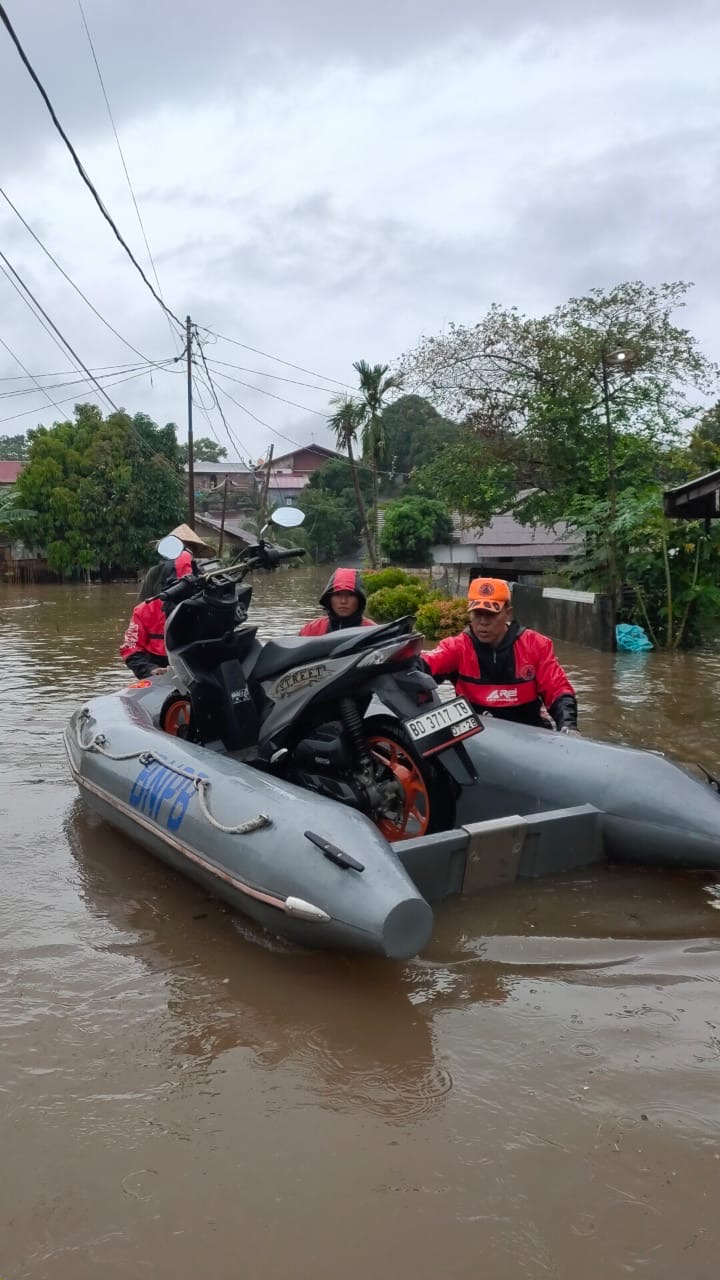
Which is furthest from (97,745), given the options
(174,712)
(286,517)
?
(286,517)

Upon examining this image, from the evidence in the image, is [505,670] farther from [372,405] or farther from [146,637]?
[372,405]

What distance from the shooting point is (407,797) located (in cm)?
452

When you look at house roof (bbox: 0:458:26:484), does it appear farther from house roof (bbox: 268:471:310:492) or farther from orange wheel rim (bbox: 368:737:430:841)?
orange wheel rim (bbox: 368:737:430:841)

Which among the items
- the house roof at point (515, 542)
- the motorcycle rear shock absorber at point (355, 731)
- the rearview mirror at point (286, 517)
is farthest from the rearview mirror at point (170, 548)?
the house roof at point (515, 542)

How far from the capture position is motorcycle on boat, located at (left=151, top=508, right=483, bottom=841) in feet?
14.2

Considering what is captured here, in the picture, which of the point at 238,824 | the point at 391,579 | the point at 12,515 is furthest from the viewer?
the point at 12,515

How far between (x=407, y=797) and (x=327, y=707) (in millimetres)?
543

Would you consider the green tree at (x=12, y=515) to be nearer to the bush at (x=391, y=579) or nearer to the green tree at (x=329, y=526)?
the green tree at (x=329, y=526)

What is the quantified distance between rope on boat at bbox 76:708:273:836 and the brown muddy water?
490 millimetres

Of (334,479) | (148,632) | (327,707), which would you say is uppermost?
(334,479)

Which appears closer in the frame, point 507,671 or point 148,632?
point 507,671

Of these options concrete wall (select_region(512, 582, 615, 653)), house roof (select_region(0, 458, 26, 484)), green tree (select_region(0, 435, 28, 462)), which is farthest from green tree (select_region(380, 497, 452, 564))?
green tree (select_region(0, 435, 28, 462))

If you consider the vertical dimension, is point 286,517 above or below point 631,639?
above

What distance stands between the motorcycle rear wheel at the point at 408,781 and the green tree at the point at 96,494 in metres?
37.2
